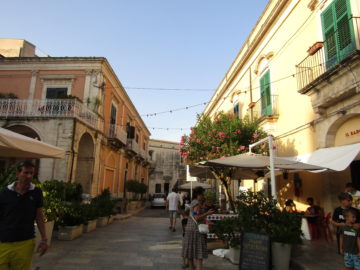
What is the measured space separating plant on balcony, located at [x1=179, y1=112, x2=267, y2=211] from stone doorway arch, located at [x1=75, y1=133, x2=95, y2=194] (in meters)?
6.55

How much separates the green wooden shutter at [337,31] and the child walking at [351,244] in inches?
199

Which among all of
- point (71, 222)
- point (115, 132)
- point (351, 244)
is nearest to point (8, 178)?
point (71, 222)

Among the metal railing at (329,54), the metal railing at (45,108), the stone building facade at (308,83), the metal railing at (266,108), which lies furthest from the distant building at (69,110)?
the metal railing at (329,54)

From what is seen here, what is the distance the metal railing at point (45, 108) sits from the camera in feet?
42.8

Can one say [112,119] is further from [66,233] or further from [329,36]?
[329,36]

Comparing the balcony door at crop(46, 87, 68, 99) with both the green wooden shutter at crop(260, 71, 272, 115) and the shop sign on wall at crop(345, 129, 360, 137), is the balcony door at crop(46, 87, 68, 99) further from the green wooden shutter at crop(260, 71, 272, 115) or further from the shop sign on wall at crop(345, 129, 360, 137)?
the shop sign on wall at crop(345, 129, 360, 137)

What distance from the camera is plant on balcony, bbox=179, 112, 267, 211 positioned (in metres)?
10.1

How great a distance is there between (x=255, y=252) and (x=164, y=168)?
36852 mm

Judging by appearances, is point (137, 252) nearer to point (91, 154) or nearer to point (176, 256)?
point (176, 256)

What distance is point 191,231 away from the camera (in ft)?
15.0

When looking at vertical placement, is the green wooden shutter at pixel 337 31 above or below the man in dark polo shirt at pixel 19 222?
above

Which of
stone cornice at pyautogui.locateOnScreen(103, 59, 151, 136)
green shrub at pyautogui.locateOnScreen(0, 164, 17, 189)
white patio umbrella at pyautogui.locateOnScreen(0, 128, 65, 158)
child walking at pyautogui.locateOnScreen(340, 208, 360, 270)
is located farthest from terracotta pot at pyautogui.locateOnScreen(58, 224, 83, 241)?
stone cornice at pyautogui.locateOnScreen(103, 59, 151, 136)

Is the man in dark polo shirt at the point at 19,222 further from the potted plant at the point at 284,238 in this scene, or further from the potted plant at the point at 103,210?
the potted plant at the point at 103,210

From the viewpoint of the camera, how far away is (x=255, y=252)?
176 inches
